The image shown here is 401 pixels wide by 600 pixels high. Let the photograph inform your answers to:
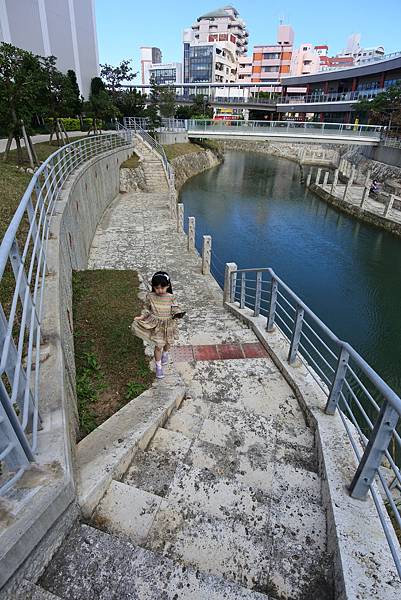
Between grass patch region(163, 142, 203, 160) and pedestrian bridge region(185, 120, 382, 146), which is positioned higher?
pedestrian bridge region(185, 120, 382, 146)

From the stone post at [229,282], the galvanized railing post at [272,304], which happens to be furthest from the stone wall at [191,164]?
the galvanized railing post at [272,304]

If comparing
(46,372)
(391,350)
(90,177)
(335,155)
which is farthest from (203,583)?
(335,155)

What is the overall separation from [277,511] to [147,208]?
16785 mm

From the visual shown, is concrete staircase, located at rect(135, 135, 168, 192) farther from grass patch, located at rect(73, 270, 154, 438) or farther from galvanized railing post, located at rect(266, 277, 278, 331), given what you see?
galvanized railing post, located at rect(266, 277, 278, 331)

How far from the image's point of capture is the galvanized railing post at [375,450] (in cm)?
233

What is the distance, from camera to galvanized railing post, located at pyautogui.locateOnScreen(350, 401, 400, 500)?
233cm

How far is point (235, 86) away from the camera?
7594cm

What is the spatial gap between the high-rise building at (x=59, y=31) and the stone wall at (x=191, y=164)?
11.0m

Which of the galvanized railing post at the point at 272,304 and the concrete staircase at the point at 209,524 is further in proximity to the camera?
the galvanized railing post at the point at 272,304

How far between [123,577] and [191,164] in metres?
38.5

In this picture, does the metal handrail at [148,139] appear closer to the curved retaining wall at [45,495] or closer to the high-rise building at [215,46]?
the curved retaining wall at [45,495]

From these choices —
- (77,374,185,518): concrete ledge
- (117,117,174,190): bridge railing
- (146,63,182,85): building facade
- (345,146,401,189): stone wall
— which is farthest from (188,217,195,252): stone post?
(146,63,182,85): building facade

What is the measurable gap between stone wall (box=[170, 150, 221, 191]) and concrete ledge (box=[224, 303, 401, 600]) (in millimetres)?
29200

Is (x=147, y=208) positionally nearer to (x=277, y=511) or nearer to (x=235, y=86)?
(x=277, y=511)
